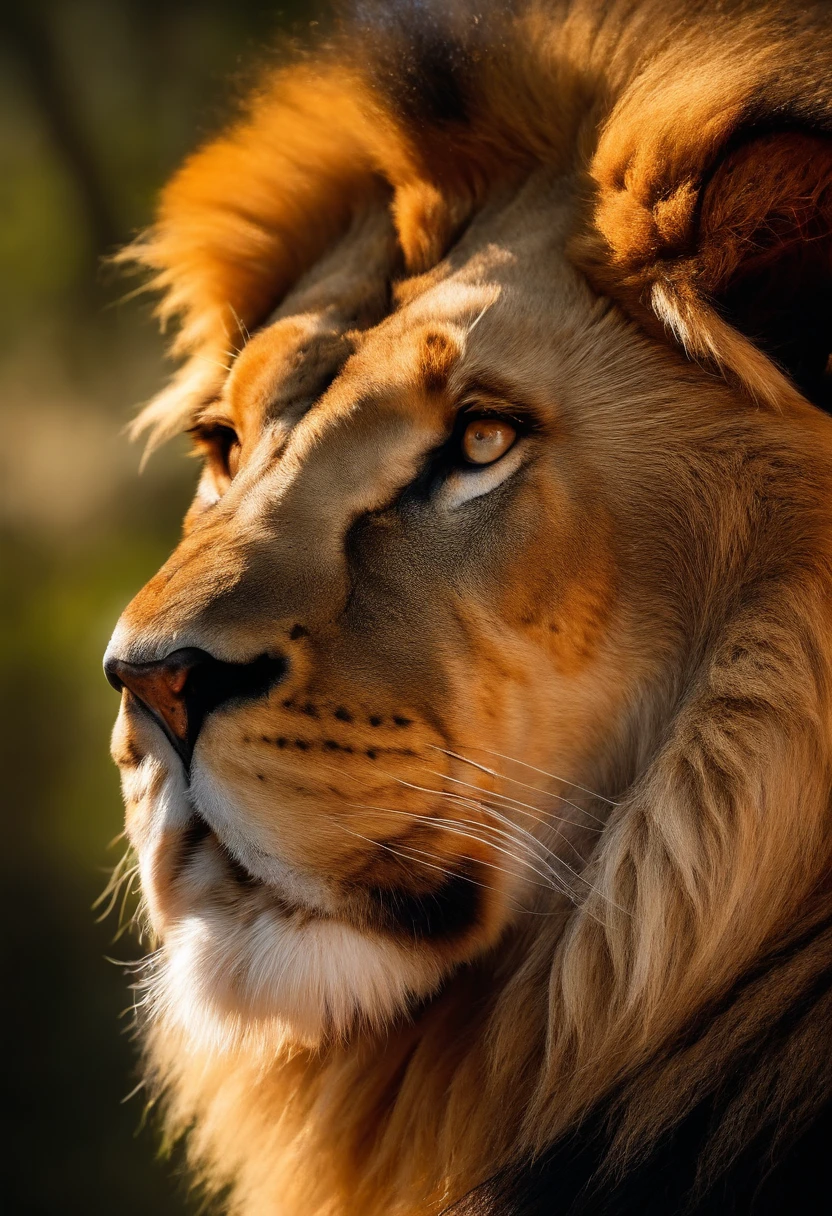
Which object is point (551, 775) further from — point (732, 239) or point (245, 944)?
point (732, 239)

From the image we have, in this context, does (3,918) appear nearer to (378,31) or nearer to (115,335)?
(115,335)

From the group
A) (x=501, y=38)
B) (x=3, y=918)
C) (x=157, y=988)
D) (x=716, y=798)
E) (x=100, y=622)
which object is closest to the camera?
(x=716, y=798)

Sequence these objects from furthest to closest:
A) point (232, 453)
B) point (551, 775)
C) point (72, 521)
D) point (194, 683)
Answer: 1. point (72, 521)
2. point (232, 453)
3. point (551, 775)
4. point (194, 683)

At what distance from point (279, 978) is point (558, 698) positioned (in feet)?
1.11

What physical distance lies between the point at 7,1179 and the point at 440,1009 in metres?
2.90

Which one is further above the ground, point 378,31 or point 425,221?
point 378,31

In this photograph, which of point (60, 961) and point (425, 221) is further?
point (60, 961)

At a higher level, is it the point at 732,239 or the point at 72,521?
the point at 72,521

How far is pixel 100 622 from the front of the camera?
134 inches

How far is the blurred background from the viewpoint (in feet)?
11.1

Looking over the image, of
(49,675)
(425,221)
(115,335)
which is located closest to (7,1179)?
(49,675)

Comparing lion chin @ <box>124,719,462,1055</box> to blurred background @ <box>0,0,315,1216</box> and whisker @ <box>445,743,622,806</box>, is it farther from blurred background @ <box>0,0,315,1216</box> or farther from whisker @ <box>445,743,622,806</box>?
blurred background @ <box>0,0,315,1216</box>

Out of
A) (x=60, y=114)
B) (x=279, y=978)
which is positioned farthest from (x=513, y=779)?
(x=60, y=114)

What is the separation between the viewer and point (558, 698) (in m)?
1.14
